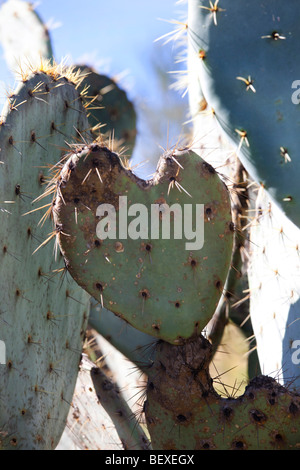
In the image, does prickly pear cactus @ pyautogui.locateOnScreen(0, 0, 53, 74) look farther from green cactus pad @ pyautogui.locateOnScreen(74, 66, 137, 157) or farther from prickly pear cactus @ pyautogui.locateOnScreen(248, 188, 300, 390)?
prickly pear cactus @ pyautogui.locateOnScreen(248, 188, 300, 390)

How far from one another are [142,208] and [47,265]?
1.51ft

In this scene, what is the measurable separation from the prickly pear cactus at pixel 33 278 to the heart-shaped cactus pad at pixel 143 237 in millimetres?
→ 172

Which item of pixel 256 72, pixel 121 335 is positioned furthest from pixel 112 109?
pixel 256 72

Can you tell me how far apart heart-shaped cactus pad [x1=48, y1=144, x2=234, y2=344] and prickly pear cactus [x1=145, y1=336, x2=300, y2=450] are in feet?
0.25

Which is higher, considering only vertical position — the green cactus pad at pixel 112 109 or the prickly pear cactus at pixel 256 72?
the green cactus pad at pixel 112 109

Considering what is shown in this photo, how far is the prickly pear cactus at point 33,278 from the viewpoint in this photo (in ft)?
5.39

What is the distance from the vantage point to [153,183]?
4.82ft

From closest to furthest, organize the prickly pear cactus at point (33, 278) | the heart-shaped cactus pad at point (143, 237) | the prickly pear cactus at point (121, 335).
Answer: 1. the heart-shaped cactus pad at point (143, 237)
2. the prickly pear cactus at point (33, 278)
3. the prickly pear cactus at point (121, 335)

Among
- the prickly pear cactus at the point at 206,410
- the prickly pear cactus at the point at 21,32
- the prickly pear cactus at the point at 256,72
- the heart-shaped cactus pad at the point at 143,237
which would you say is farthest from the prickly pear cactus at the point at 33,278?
the prickly pear cactus at the point at 21,32

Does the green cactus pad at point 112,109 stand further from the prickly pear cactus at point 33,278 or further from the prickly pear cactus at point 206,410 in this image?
the prickly pear cactus at point 206,410

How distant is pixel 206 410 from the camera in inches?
58.2

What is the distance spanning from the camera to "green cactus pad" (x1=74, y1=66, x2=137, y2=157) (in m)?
2.73

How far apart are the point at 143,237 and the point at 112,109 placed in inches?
58.3

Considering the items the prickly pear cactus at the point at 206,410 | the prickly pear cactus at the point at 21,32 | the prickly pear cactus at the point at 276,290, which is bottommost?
the prickly pear cactus at the point at 206,410
